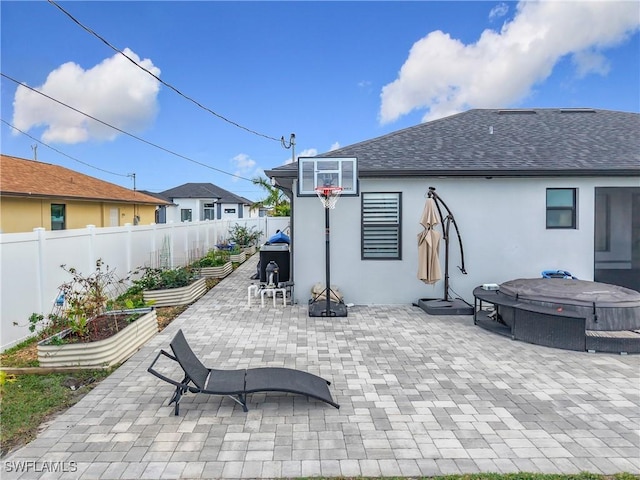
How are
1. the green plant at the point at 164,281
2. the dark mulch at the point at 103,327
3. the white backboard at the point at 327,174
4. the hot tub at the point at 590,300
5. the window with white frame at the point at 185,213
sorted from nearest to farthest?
1. the dark mulch at the point at 103,327
2. the hot tub at the point at 590,300
3. the white backboard at the point at 327,174
4. the green plant at the point at 164,281
5. the window with white frame at the point at 185,213

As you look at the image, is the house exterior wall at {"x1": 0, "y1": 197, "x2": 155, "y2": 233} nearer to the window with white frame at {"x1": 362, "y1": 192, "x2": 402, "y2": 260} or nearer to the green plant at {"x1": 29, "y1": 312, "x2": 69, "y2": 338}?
the green plant at {"x1": 29, "y1": 312, "x2": 69, "y2": 338}

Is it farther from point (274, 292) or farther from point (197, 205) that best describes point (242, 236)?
Result: point (197, 205)

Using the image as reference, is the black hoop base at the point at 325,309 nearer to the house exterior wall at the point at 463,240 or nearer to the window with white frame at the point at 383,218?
the house exterior wall at the point at 463,240

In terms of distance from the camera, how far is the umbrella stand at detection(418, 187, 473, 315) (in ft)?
27.6

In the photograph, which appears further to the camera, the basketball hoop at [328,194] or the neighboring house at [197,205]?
the neighboring house at [197,205]

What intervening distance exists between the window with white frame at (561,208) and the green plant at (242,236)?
48.9ft

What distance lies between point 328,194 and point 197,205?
2927cm

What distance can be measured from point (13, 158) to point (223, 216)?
72.8 ft

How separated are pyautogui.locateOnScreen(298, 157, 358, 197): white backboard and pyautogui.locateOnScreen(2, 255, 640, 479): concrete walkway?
138 inches

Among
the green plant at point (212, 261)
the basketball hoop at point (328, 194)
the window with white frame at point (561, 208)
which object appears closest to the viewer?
the basketball hoop at point (328, 194)

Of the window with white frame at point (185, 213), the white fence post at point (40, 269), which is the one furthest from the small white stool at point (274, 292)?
the window with white frame at point (185, 213)

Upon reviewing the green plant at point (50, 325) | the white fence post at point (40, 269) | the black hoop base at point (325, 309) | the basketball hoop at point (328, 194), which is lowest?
the black hoop base at point (325, 309)

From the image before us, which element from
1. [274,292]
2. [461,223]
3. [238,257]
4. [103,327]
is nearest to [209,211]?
[238,257]

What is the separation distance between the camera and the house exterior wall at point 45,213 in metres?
12.2
